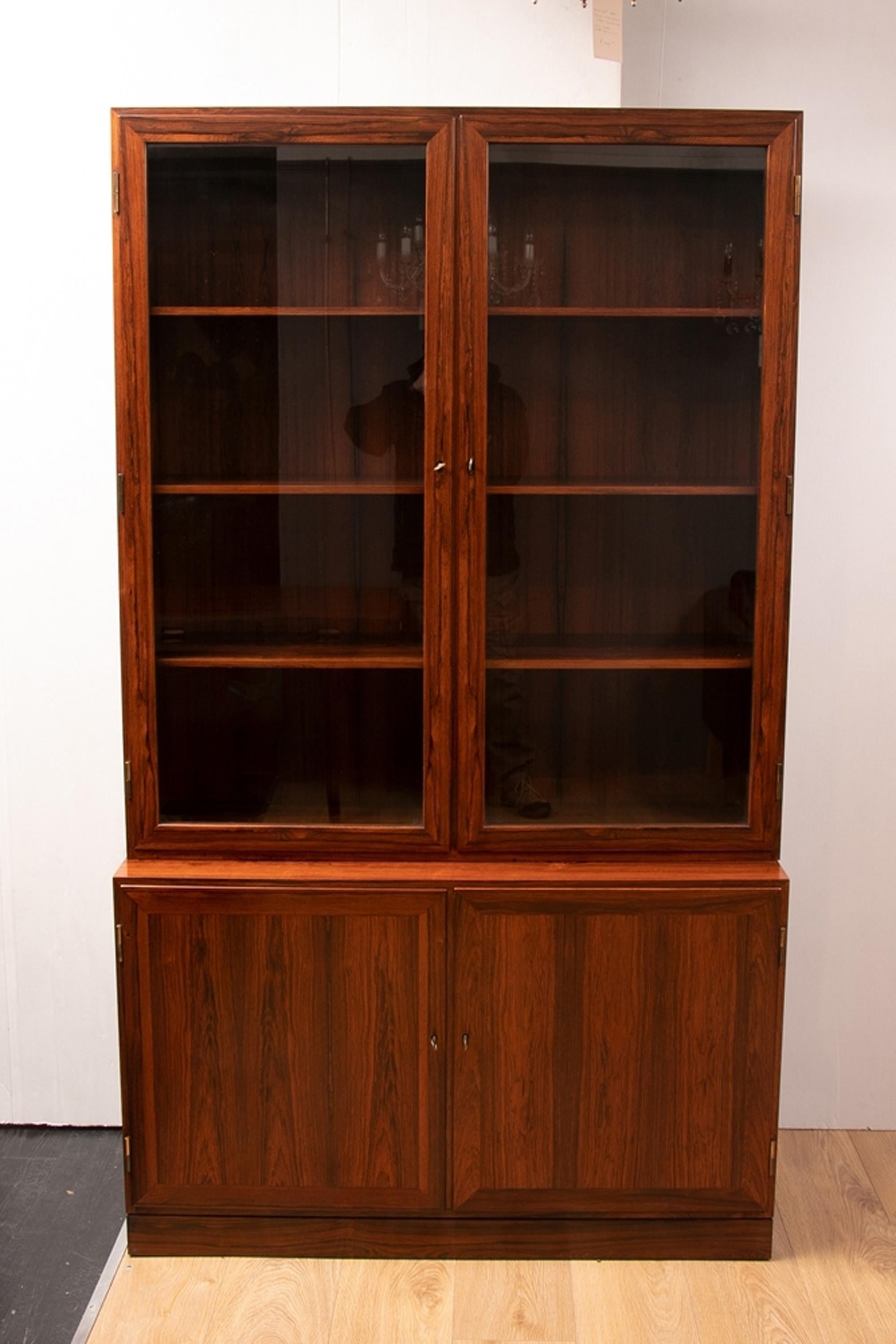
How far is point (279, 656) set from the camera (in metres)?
2.26

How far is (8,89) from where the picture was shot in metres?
2.50

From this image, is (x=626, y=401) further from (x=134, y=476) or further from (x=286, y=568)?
(x=134, y=476)

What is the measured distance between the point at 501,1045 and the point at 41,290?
173cm

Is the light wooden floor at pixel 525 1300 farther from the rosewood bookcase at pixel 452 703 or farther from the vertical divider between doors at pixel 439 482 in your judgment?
the vertical divider between doors at pixel 439 482

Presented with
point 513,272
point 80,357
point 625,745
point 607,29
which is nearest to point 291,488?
point 513,272

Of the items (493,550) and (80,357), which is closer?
(493,550)

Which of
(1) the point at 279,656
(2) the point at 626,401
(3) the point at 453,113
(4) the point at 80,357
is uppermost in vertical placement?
(3) the point at 453,113

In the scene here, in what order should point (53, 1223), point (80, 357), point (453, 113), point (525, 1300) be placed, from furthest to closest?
point (80, 357)
point (53, 1223)
point (525, 1300)
point (453, 113)

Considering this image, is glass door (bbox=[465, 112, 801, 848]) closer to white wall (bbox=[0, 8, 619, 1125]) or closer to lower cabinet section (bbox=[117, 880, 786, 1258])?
lower cabinet section (bbox=[117, 880, 786, 1258])

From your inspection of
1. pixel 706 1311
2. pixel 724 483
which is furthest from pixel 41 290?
pixel 706 1311

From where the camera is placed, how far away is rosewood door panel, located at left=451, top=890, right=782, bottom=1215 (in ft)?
7.31

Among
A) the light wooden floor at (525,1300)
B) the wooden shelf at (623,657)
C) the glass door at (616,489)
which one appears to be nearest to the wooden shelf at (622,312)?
the glass door at (616,489)

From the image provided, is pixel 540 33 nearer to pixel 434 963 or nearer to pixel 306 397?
pixel 306 397

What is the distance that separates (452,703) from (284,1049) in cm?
69
